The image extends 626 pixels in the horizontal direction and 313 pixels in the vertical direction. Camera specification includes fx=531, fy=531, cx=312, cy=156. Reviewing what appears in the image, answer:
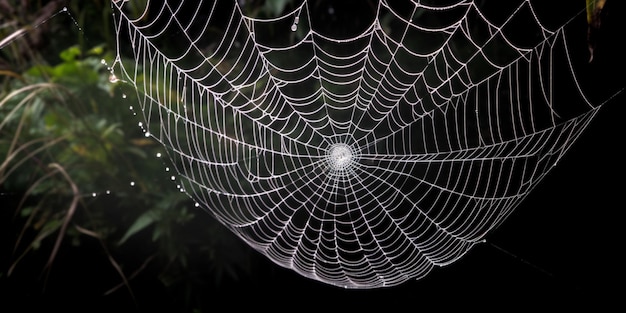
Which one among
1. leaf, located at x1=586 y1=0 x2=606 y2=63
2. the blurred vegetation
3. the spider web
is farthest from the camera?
the blurred vegetation

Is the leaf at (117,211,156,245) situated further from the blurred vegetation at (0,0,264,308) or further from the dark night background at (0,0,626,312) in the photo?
the dark night background at (0,0,626,312)

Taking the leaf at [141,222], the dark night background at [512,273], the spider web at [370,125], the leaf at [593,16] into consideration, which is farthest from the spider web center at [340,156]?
the leaf at [593,16]

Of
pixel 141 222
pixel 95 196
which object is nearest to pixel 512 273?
pixel 141 222

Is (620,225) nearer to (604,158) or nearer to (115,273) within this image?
(604,158)

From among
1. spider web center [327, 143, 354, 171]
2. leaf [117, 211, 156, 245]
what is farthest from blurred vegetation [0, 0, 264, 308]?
spider web center [327, 143, 354, 171]

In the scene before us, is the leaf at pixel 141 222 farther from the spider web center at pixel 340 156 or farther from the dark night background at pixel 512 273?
the spider web center at pixel 340 156

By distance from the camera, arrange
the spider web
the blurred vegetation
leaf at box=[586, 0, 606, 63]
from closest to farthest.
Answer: leaf at box=[586, 0, 606, 63] → the spider web → the blurred vegetation

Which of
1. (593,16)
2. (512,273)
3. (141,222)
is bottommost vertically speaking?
(141,222)

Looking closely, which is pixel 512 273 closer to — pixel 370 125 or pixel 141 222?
pixel 370 125
